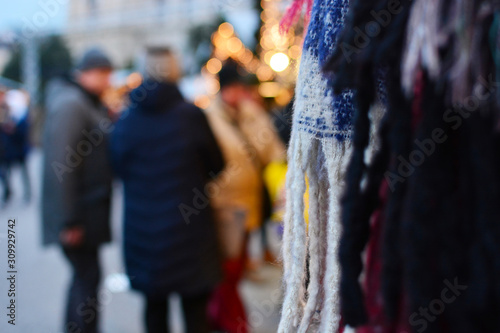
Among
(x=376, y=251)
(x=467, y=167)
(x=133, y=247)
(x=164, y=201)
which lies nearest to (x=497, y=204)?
(x=467, y=167)

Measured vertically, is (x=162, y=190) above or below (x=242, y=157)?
below

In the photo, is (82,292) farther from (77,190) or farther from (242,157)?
(242,157)

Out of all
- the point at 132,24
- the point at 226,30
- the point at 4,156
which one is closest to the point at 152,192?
the point at 226,30

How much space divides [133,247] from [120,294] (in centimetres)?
189

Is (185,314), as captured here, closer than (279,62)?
Yes

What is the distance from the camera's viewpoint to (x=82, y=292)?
2.84 meters

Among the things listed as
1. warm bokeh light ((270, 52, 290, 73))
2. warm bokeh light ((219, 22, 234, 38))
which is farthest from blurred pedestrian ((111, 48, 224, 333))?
warm bokeh light ((219, 22, 234, 38))

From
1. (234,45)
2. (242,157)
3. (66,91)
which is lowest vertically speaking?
(242,157)

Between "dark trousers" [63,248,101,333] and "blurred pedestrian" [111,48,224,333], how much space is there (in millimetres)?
434

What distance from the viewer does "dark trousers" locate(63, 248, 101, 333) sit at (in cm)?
282

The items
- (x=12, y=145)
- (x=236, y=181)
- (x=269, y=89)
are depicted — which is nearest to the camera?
(x=236, y=181)

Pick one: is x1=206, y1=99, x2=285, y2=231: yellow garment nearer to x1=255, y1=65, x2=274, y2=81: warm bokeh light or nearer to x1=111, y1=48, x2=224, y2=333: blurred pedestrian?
x1=111, y1=48, x2=224, y2=333: blurred pedestrian

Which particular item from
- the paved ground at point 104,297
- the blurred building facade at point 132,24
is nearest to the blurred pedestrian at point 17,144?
the paved ground at point 104,297

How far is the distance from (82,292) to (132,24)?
69.8 feet
